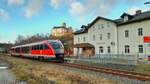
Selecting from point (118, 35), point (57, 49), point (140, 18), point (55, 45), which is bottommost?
point (57, 49)

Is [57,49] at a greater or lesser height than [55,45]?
lesser

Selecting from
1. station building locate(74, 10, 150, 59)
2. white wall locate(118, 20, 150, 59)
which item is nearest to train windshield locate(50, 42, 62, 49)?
station building locate(74, 10, 150, 59)

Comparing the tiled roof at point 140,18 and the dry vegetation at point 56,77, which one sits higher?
the tiled roof at point 140,18

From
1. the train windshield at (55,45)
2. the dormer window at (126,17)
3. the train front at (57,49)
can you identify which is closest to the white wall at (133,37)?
the dormer window at (126,17)

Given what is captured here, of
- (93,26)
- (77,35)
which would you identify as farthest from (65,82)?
(77,35)

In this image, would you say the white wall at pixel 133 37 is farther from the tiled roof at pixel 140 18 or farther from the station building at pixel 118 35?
the tiled roof at pixel 140 18

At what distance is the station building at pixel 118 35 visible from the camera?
4854 centimetres

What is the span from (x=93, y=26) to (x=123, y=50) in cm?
1302

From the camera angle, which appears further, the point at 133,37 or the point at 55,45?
the point at 133,37

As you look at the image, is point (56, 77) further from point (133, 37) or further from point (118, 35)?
point (118, 35)

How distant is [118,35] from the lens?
183ft

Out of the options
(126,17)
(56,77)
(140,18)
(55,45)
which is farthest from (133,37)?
(56,77)

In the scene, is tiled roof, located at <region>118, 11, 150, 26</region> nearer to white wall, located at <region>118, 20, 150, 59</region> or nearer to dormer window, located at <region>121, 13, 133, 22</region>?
white wall, located at <region>118, 20, 150, 59</region>

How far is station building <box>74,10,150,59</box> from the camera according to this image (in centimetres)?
4854
